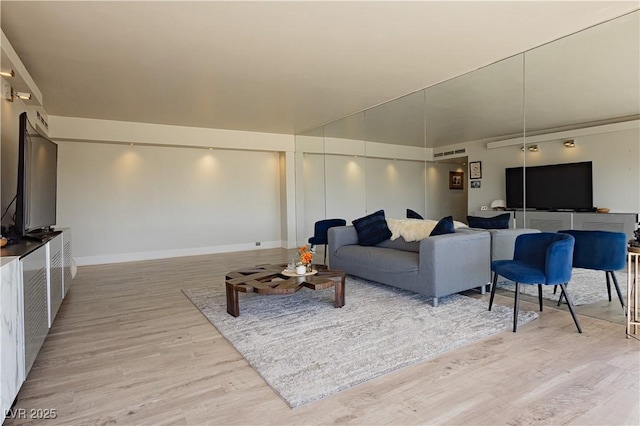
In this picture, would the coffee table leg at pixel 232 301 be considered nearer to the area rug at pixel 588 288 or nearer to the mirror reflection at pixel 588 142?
the area rug at pixel 588 288

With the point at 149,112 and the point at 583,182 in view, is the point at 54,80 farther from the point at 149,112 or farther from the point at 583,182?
the point at 583,182

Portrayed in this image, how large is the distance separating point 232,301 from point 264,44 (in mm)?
2546

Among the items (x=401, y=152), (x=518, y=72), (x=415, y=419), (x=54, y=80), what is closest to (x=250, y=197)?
(x=401, y=152)

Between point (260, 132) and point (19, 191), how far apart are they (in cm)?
563

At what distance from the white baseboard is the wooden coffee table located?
4124 mm

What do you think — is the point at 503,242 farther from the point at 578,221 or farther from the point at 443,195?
the point at 443,195

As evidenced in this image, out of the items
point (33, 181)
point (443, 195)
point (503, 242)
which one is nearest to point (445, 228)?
point (503, 242)

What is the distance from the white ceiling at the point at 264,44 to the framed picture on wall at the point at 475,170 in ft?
3.90

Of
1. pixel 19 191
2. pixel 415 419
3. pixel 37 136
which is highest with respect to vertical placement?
pixel 37 136

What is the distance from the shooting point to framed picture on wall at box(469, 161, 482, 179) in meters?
4.73

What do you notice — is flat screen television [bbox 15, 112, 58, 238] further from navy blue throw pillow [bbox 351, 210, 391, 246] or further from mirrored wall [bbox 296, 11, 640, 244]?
mirrored wall [bbox 296, 11, 640, 244]

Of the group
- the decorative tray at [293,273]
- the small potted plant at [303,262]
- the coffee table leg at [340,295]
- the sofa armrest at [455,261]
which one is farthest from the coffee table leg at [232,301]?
the sofa armrest at [455,261]

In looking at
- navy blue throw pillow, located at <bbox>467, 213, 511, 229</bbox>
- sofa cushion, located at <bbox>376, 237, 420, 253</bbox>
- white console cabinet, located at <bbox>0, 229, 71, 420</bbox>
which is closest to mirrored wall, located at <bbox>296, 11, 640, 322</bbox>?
navy blue throw pillow, located at <bbox>467, 213, 511, 229</bbox>

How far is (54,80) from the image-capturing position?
447cm
